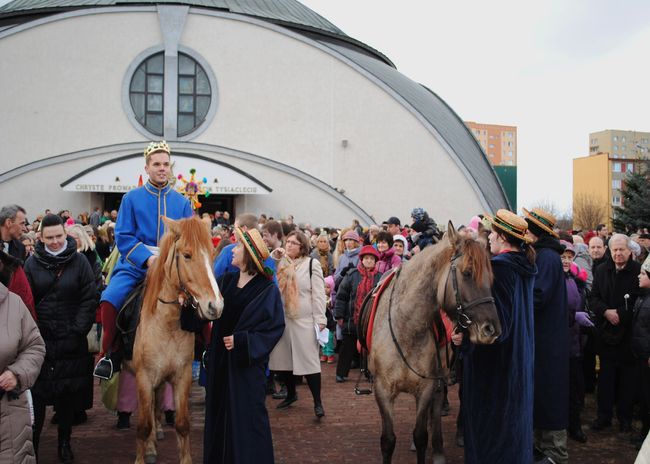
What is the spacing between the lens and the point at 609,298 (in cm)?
750

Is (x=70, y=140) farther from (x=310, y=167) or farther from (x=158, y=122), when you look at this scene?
(x=310, y=167)

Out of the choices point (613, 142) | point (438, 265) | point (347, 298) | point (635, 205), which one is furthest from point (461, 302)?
point (613, 142)

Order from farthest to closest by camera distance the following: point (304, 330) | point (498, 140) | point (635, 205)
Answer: point (498, 140), point (635, 205), point (304, 330)

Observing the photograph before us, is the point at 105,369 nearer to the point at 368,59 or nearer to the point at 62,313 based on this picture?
the point at 62,313

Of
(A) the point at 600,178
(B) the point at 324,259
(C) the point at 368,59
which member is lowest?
(B) the point at 324,259

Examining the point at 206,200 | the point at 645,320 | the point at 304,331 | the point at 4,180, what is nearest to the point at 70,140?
the point at 4,180

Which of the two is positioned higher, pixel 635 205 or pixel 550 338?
pixel 635 205

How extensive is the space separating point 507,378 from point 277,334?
1.87m

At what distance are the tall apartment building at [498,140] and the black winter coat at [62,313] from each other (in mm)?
113633

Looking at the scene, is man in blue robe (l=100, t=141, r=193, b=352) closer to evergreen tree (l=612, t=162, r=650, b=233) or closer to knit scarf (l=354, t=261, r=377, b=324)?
knit scarf (l=354, t=261, r=377, b=324)

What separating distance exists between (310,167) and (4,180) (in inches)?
457

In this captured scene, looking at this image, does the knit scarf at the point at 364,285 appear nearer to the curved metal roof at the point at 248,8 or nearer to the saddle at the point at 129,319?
the saddle at the point at 129,319

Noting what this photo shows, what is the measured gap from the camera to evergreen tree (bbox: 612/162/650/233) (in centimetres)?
2428

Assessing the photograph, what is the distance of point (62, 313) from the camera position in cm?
590
